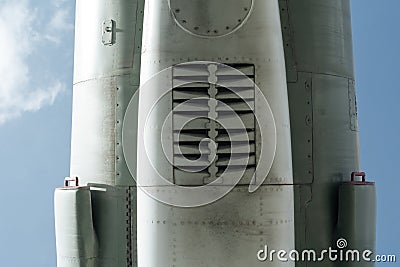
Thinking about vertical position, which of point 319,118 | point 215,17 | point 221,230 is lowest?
point 221,230

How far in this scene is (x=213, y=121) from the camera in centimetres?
413

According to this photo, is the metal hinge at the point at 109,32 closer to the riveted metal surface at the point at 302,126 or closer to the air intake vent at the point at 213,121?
the air intake vent at the point at 213,121

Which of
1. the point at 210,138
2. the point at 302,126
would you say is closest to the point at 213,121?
the point at 210,138

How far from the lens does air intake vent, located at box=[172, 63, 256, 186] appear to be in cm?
409

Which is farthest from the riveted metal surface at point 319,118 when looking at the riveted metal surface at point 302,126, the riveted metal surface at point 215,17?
the riveted metal surface at point 215,17

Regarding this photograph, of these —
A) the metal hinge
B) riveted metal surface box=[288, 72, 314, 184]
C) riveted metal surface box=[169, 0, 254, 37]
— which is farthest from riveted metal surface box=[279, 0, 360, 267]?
the metal hinge

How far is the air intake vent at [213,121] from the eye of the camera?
409 cm

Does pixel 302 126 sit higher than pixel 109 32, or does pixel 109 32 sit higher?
pixel 109 32

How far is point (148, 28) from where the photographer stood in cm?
432

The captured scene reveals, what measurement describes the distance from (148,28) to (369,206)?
276 centimetres

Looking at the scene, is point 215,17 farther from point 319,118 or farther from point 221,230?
point 319,118

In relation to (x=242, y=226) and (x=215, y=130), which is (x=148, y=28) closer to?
(x=215, y=130)

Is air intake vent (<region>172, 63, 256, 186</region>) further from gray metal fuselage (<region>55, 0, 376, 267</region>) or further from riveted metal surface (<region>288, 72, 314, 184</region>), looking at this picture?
riveted metal surface (<region>288, 72, 314, 184</region>)

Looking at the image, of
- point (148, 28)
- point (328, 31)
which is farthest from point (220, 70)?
point (328, 31)
